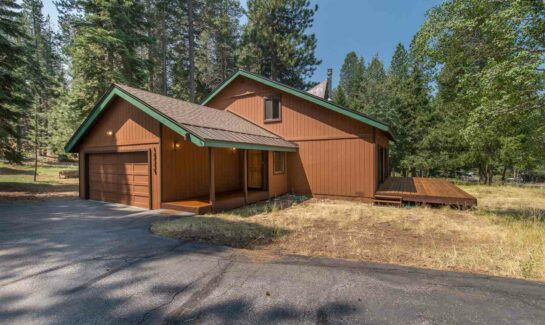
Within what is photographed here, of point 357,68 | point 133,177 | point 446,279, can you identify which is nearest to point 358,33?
point 357,68

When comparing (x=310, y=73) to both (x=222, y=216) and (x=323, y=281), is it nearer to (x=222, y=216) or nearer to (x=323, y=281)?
(x=222, y=216)

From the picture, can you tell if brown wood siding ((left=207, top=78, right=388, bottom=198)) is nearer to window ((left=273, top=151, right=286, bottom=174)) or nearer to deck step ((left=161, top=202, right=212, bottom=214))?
window ((left=273, top=151, right=286, bottom=174))

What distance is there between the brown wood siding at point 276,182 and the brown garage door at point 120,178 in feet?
15.5

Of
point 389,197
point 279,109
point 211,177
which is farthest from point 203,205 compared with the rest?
point 389,197

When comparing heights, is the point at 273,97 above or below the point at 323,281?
above

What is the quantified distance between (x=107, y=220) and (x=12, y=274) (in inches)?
134

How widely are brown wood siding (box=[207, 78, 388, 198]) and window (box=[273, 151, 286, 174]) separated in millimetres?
333

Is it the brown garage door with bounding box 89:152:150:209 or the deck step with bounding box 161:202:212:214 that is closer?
the deck step with bounding box 161:202:212:214

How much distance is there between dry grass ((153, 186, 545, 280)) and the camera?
14.0 ft

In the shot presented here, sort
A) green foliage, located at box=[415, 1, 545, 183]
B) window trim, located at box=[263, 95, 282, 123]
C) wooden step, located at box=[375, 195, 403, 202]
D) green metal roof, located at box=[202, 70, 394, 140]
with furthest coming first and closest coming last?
window trim, located at box=[263, 95, 282, 123] < green metal roof, located at box=[202, 70, 394, 140] < wooden step, located at box=[375, 195, 403, 202] < green foliage, located at box=[415, 1, 545, 183]

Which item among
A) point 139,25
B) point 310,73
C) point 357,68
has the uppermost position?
point 357,68

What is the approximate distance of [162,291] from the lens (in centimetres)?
325

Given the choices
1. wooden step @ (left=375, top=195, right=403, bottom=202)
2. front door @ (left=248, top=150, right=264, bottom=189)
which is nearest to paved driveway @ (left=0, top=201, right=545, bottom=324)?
wooden step @ (left=375, top=195, right=403, bottom=202)

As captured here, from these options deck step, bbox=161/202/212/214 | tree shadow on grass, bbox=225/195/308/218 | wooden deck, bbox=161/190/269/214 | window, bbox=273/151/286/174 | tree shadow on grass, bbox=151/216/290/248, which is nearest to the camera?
tree shadow on grass, bbox=151/216/290/248
